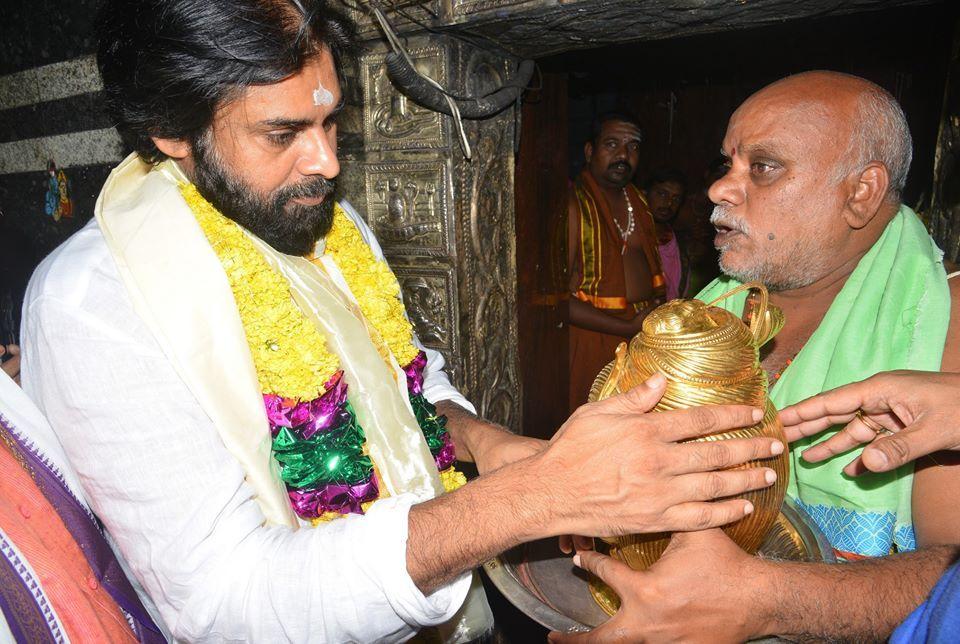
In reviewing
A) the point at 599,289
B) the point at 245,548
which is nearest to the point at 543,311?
the point at 599,289

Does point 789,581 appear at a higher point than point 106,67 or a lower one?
lower

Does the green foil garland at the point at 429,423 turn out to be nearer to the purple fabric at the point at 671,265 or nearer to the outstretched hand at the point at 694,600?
the outstretched hand at the point at 694,600

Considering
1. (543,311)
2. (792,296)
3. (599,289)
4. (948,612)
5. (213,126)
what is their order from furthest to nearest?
(599,289) → (543,311) → (792,296) → (213,126) → (948,612)

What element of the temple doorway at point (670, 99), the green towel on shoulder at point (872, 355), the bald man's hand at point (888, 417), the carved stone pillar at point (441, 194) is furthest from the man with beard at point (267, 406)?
the temple doorway at point (670, 99)

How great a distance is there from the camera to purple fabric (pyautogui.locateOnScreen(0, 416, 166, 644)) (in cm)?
131

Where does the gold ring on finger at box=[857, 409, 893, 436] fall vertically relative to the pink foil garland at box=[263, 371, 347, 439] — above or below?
below

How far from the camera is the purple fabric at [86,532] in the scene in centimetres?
131

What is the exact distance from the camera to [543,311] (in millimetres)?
3869

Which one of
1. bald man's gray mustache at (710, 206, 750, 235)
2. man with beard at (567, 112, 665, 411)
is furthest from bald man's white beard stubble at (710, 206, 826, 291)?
man with beard at (567, 112, 665, 411)

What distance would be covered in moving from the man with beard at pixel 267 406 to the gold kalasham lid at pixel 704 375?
8 centimetres

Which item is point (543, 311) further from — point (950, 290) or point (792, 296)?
point (950, 290)

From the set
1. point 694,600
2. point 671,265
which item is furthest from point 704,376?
point 671,265

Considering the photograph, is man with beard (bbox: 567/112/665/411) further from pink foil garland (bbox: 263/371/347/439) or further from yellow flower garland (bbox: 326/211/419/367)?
pink foil garland (bbox: 263/371/347/439)

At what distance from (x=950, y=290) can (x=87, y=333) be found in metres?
2.14
